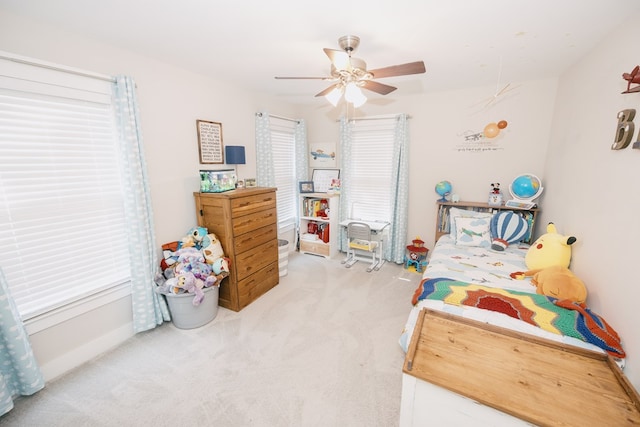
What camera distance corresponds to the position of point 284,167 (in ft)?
13.4

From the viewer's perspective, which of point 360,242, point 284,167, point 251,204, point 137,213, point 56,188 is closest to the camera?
point 56,188

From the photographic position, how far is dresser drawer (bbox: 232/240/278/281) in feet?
8.70

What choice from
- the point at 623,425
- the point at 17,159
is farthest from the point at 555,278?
the point at 17,159

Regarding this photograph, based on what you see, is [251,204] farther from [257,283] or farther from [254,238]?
[257,283]

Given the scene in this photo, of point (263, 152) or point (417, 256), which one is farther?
point (417, 256)

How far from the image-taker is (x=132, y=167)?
81.2 inches

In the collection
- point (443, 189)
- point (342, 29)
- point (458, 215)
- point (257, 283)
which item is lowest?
point (257, 283)

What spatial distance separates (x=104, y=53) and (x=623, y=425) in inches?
141

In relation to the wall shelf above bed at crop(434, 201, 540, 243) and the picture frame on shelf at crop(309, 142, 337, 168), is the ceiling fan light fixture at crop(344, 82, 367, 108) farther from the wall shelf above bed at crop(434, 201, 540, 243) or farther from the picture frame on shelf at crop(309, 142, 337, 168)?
the picture frame on shelf at crop(309, 142, 337, 168)

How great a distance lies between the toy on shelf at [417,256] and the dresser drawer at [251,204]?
81.4 inches

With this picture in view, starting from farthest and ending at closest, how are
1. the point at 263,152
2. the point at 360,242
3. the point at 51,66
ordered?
the point at 360,242
the point at 263,152
the point at 51,66

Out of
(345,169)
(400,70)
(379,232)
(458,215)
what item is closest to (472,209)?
(458,215)

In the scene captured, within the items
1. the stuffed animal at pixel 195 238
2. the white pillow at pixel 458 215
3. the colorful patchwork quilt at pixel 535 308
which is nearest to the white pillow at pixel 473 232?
the white pillow at pixel 458 215

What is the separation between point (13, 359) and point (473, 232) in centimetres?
400
